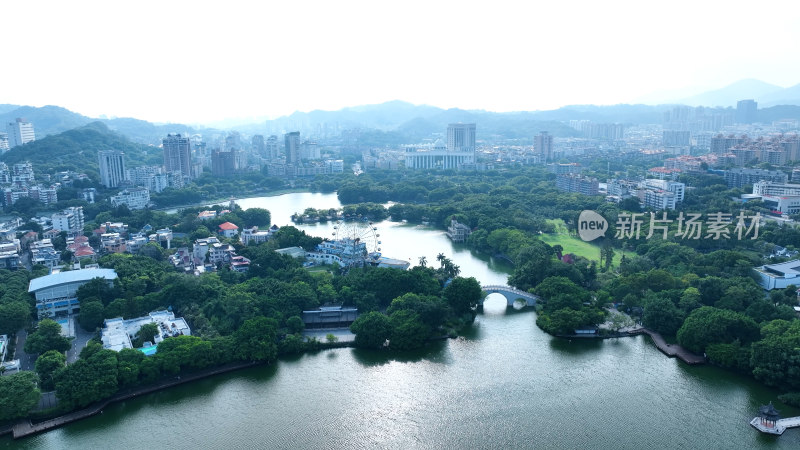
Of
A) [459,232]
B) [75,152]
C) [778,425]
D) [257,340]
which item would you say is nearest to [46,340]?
[257,340]

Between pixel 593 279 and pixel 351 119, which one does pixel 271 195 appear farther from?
pixel 351 119

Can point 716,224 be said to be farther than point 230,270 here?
Yes

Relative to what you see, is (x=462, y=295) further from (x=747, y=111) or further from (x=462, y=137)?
(x=747, y=111)

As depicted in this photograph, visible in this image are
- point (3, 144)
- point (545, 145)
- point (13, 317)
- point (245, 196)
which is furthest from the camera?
point (545, 145)

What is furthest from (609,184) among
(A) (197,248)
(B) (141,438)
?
(B) (141,438)

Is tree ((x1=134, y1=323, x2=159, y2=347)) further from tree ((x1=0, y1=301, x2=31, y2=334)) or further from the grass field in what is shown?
the grass field
